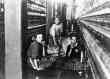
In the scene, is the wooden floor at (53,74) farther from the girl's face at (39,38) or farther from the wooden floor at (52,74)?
the girl's face at (39,38)

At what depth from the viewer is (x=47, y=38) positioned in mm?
1606

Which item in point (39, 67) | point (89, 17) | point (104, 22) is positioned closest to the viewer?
point (104, 22)

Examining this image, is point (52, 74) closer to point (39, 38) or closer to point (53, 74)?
point (53, 74)

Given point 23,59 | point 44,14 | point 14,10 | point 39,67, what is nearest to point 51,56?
point 39,67

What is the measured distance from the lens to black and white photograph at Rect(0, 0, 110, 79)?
1553mm

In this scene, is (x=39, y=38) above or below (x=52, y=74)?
above

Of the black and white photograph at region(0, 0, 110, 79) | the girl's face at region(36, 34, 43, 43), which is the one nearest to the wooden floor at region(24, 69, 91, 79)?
the black and white photograph at region(0, 0, 110, 79)

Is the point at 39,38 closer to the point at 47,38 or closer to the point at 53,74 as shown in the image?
the point at 47,38

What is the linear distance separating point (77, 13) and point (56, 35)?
26cm

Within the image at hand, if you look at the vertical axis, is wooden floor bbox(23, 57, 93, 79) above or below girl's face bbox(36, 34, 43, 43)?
below

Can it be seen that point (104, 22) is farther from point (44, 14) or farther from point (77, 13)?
point (44, 14)

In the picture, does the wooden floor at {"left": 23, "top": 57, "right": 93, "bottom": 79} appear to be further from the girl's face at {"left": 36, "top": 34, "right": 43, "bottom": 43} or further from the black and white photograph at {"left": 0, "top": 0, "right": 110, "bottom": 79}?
the girl's face at {"left": 36, "top": 34, "right": 43, "bottom": 43}

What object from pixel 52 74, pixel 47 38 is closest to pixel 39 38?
pixel 47 38

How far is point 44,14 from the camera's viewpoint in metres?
1.62
